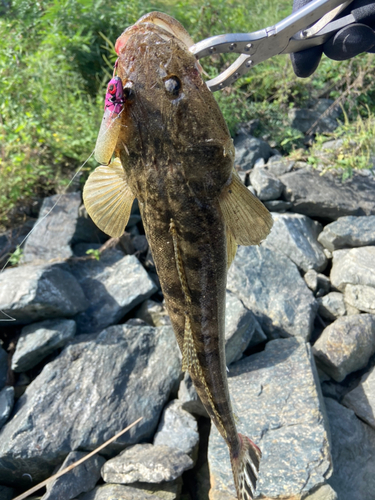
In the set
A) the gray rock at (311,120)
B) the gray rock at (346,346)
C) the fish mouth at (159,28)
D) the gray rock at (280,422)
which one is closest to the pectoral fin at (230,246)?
the fish mouth at (159,28)

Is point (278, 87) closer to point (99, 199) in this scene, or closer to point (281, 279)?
point (281, 279)

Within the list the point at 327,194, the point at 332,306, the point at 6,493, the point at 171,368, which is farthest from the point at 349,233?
the point at 6,493

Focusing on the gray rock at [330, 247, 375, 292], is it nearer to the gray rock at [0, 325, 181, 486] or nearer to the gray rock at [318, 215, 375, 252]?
the gray rock at [318, 215, 375, 252]

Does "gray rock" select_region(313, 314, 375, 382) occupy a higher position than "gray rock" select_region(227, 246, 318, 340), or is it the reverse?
"gray rock" select_region(227, 246, 318, 340)

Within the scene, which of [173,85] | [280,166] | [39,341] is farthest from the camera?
[280,166]

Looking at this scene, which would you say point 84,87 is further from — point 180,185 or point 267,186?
point 180,185

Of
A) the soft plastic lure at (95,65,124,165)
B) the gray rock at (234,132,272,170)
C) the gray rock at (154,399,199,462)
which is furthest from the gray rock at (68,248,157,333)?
the soft plastic lure at (95,65,124,165)
